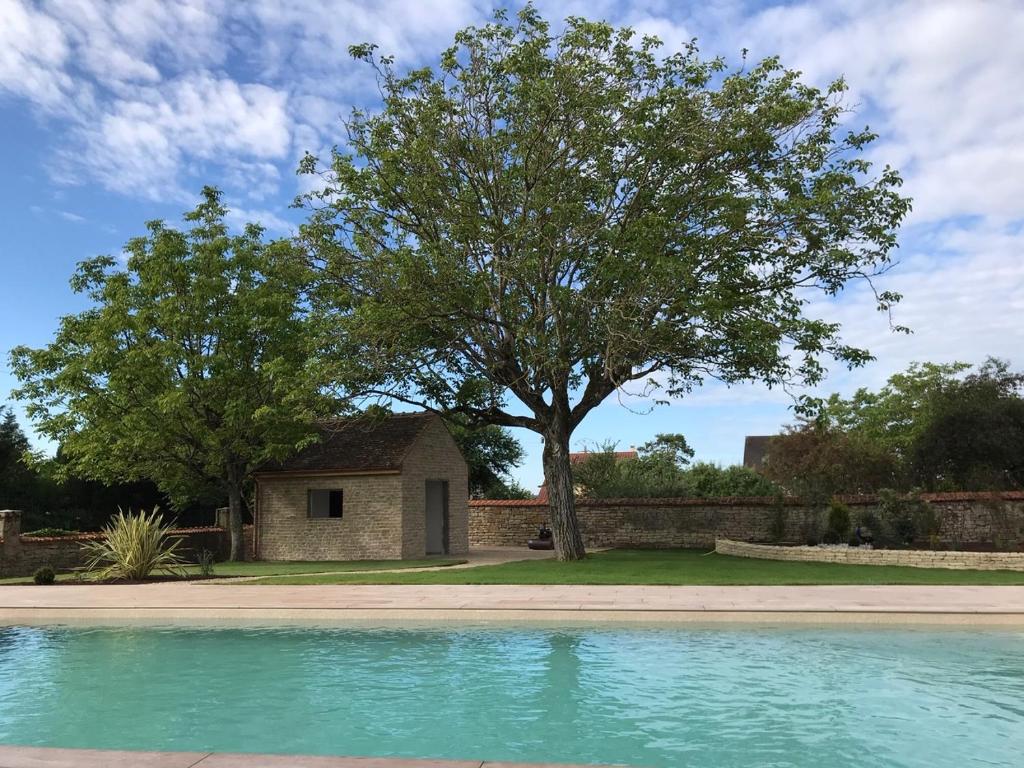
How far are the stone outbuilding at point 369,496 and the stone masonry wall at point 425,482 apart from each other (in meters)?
0.03

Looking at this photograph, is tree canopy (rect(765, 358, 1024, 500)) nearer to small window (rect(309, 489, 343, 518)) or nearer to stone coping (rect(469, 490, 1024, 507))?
stone coping (rect(469, 490, 1024, 507))

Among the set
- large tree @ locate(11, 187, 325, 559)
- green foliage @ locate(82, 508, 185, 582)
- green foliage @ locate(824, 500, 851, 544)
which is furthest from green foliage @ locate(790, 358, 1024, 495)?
green foliage @ locate(82, 508, 185, 582)

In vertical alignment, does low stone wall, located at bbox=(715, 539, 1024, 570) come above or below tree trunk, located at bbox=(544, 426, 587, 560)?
below

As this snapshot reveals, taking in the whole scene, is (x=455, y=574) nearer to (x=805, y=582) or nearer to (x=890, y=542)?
(x=805, y=582)

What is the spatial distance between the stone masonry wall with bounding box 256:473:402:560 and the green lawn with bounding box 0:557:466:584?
0.65m

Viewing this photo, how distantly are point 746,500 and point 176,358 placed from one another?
19.2 meters

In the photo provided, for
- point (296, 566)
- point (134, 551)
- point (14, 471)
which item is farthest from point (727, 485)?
point (14, 471)

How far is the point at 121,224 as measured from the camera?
25.4 meters

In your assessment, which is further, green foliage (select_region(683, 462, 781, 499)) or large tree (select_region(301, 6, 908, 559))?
green foliage (select_region(683, 462, 781, 499))

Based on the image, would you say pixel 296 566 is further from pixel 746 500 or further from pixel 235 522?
pixel 746 500

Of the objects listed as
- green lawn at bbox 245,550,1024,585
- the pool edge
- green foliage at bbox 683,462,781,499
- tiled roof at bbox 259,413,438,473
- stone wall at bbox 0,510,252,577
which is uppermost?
tiled roof at bbox 259,413,438,473

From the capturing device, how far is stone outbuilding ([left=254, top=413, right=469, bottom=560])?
25.4 m

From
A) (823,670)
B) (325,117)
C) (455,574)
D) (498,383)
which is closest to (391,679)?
(823,670)

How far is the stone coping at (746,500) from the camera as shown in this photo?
2425cm
